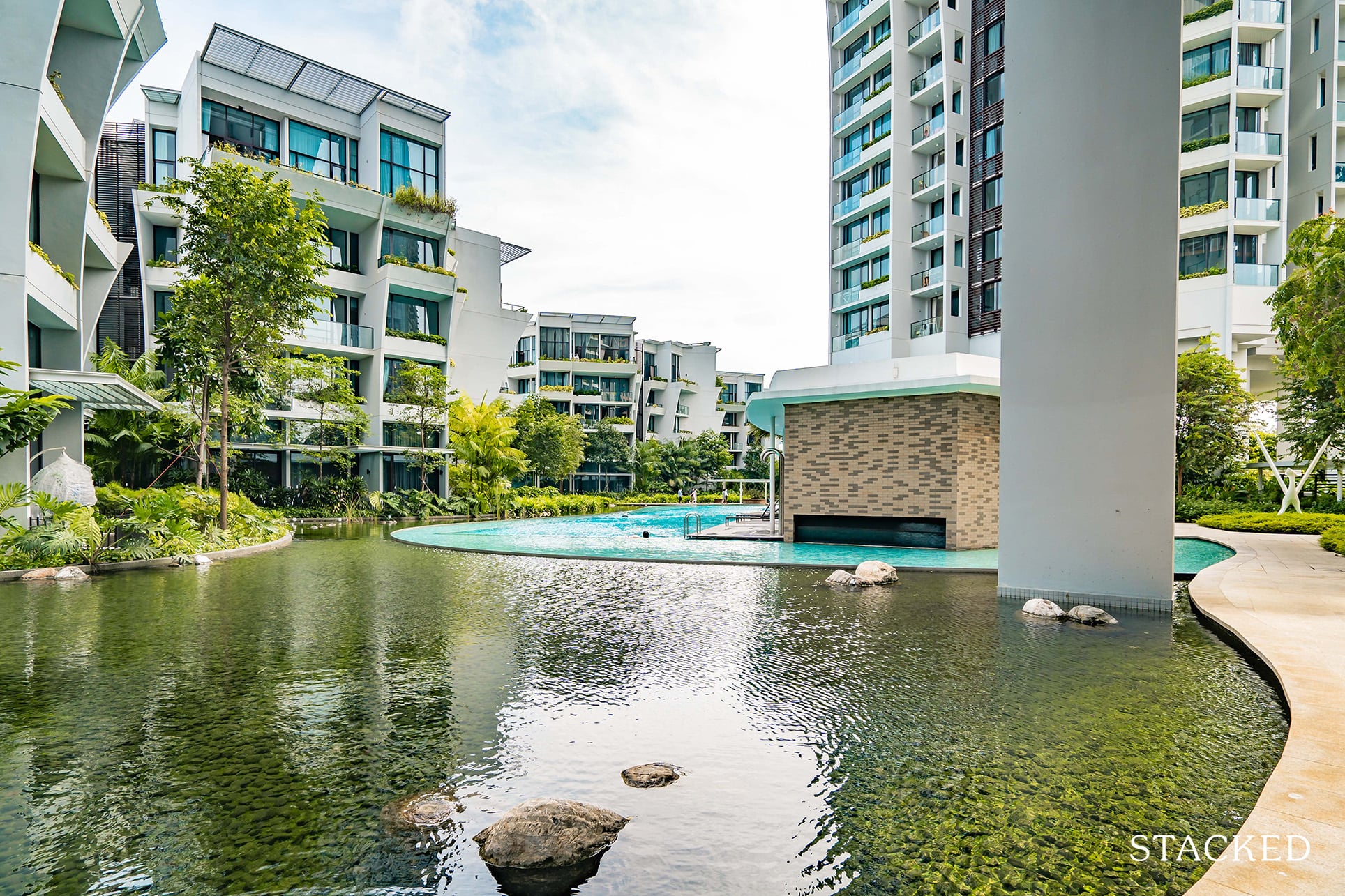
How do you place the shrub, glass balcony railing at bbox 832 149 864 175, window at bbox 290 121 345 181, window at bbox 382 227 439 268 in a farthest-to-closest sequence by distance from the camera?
glass balcony railing at bbox 832 149 864 175
window at bbox 382 227 439 268
window at bbox 290 121 345 181
the shrub

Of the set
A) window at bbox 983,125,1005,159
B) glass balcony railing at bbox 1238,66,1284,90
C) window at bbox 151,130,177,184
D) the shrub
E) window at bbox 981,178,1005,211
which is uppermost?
glass balcony railing at bbox 1238,66,1284,90

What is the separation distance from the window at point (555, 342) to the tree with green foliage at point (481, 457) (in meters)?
27.3

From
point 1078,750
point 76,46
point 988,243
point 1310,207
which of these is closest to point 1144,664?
point 1078,750

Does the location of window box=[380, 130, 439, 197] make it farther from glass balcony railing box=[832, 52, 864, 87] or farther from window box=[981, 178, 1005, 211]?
window box=[981, 178, 1005, 211]

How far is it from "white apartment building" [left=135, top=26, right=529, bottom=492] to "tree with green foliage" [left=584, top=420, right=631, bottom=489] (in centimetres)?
1580

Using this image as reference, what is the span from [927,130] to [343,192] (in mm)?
26800

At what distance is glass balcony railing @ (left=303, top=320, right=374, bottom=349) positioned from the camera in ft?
101

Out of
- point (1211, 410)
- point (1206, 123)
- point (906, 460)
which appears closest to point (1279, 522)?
point (1211, 410)

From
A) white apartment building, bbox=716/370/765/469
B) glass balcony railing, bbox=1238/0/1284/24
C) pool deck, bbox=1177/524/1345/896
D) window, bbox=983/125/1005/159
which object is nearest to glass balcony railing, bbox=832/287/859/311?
window, bbox=983/125/1005/159

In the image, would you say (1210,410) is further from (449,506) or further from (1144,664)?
(449,506)

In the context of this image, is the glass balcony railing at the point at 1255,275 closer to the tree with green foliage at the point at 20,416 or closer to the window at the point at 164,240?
the tree with green foliage at the point at 20,416

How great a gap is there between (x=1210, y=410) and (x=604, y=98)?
2217 centimetres

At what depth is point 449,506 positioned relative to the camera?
1209 inches

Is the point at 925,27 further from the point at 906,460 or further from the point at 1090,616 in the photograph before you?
the point at 1090,616
